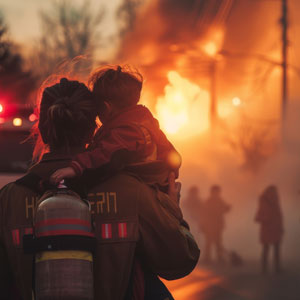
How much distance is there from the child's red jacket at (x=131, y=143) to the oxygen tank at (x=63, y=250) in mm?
187

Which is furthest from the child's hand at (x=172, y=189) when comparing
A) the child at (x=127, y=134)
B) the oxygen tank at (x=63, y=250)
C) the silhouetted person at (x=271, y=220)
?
the silhouetted person at (x=271, y=220)

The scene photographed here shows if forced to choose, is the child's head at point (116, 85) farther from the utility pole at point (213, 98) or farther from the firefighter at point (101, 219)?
the utility pole at point (213, 98)

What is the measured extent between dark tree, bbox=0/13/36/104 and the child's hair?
46.3 meters

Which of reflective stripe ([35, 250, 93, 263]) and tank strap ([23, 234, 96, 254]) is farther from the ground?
tank strap ([23, 234, 96, 254])

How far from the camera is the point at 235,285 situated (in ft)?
45.2

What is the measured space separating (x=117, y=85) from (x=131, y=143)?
20 cm

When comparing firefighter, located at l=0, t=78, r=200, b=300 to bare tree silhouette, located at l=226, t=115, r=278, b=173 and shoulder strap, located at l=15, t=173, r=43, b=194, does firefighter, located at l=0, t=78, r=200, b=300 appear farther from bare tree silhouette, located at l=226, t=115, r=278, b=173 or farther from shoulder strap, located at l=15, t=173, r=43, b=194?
bare tree silhouette, located at l=226, t=115, r=278, b=173

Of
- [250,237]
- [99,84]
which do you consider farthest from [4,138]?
[250,237]

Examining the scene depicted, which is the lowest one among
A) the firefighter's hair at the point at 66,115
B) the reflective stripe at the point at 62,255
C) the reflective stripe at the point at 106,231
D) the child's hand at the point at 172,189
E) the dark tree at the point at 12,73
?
the reflective stripe at the point at 62,255

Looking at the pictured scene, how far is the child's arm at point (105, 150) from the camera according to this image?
2.65m

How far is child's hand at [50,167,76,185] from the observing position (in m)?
2.63

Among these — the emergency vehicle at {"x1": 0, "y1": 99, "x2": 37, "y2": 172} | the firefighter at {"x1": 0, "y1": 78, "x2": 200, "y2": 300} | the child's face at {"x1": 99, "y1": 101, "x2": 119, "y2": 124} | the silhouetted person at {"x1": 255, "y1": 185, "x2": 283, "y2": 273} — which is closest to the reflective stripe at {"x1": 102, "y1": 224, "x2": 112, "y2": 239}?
the firefighter at {"x1": 0, "y1": 78, "x2": 200, "y2": 300}

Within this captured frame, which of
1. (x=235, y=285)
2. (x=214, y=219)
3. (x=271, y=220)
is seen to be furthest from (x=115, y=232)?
(x=214, y=219)

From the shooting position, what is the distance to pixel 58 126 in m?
2.72
